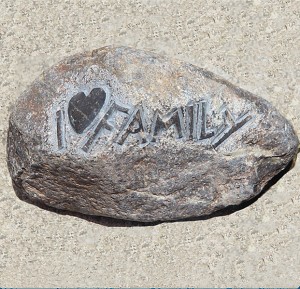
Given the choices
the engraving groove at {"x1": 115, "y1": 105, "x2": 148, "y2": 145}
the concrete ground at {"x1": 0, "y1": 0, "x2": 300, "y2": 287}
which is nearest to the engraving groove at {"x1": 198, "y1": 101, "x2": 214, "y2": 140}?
the engraving groove at {"x1": 115, "y1": 105, "x2": 148, "y2": 145}

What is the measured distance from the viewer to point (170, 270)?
3250 mm

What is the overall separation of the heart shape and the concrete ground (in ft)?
1.09

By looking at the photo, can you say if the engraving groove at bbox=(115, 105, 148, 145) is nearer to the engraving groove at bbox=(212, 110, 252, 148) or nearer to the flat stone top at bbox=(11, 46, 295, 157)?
the flat stone top at bbox=(11, 46, 295, 157)

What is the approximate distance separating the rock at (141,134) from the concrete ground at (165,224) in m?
0.21

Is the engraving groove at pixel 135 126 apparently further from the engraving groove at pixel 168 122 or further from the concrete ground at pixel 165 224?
the concrete ground at pixel 165 224

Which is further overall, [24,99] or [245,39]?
[245,39]

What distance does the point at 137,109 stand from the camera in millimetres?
2879

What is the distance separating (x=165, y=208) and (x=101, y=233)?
1.06 ft

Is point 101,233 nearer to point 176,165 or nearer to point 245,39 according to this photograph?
point 176,165

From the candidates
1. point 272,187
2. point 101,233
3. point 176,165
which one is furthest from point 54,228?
point 272,187

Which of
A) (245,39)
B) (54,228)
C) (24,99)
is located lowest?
(54,228)

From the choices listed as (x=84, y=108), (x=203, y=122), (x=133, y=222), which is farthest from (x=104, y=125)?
(x=133, y=222)

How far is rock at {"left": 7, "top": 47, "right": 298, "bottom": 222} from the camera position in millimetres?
2889

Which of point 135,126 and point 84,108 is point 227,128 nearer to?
point 135,126
